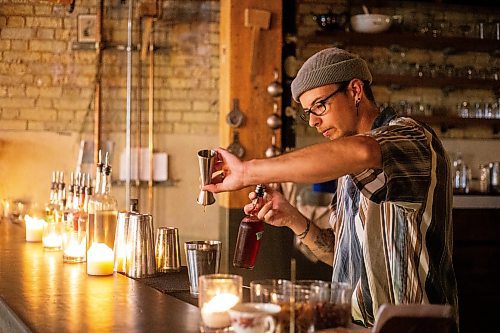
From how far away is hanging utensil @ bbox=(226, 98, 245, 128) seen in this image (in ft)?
19.5

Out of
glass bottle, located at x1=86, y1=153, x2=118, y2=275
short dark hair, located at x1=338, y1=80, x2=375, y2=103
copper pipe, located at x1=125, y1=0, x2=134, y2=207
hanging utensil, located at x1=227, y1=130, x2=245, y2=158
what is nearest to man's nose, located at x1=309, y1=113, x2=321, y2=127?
short dark hair, located at x1=338, y1=80, x2=375, y2=103

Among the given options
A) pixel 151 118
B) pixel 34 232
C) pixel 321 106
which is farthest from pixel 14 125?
pixel 321 106

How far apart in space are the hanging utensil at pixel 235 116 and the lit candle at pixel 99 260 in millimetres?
3083

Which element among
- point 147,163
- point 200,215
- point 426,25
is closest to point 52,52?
point 147,163

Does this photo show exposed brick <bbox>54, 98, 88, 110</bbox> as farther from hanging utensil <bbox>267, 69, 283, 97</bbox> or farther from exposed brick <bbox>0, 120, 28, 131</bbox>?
hanging utensil <bbox>267, 69, 283, 97</bbox>

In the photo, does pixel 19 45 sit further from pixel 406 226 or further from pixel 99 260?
pixel 406 226

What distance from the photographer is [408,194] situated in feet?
7.62

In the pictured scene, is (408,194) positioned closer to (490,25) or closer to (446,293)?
(446,293)

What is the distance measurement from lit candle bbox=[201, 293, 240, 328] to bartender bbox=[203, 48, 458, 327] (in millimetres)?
416

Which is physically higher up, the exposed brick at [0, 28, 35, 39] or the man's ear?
the exposed brick at [0, 28, 35, 39]

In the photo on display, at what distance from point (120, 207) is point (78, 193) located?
3.14m

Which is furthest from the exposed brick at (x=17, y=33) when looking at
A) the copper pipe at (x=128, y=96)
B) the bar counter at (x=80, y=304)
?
the bar counter at (x=80, y=304)

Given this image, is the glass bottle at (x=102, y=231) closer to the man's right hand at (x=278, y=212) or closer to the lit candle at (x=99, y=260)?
the lit candle at (x=99, y=260)

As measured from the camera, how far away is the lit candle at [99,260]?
9.60 feet
